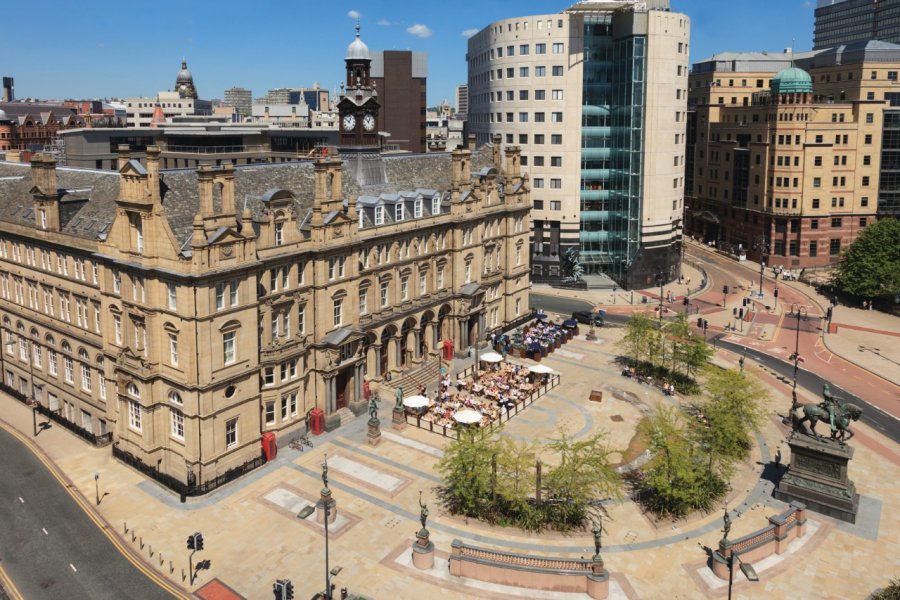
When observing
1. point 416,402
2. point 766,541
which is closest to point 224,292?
point 416,402

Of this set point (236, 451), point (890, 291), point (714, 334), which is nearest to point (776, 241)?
point (890, 291)

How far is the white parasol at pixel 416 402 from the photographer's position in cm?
6750

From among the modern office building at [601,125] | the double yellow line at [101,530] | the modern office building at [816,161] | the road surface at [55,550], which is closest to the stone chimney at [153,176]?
the double yellow line at [101,530]

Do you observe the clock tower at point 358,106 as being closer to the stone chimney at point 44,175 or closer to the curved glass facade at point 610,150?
the stone chimney at point 44,175

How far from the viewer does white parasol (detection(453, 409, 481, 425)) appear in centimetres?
6538

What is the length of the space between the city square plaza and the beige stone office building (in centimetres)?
384

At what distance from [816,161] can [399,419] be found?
10388 cm

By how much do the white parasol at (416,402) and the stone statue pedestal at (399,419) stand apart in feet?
2.94

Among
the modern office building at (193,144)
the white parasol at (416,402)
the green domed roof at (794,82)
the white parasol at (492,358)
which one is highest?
the green domed roof at (794,82)

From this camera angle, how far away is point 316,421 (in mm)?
65688

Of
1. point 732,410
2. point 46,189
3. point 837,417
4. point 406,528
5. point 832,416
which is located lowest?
point 406,528

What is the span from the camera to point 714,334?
330 feet

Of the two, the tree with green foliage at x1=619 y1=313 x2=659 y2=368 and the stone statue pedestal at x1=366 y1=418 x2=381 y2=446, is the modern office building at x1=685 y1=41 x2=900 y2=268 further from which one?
the stone statue pedestal at x1=366 y1=418 x2=381 y2=446

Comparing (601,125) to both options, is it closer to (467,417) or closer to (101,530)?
(467,417)
